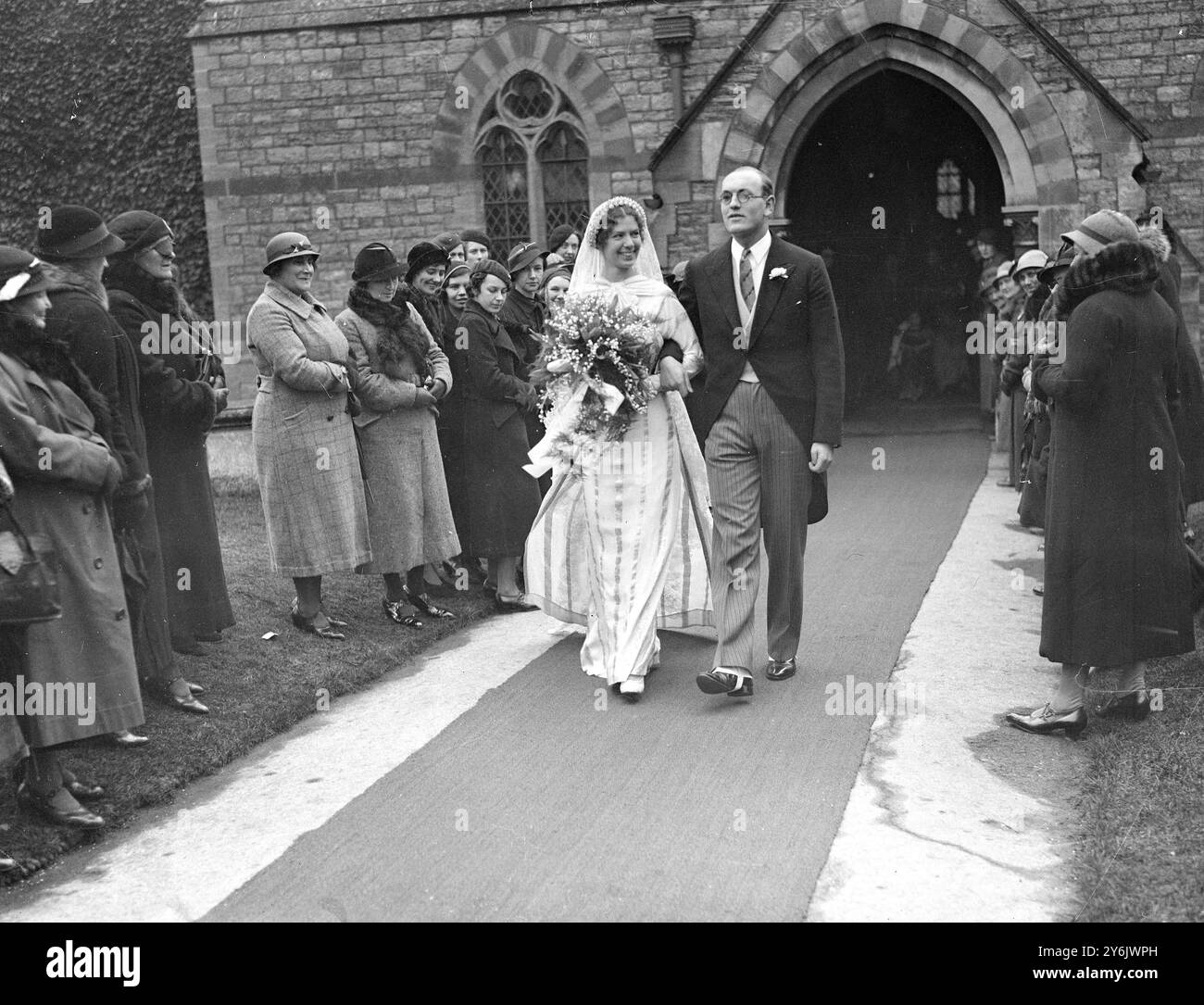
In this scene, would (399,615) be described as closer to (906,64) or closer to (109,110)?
(906,64)

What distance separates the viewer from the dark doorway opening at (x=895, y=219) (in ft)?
63.6

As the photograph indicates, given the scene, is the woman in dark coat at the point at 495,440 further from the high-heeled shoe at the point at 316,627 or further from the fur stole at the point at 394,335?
the high-heeled shoe at the point at 316,627

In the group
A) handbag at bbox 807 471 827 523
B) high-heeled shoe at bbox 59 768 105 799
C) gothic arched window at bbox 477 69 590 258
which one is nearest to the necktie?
handbag at bbox 807 471 827 523

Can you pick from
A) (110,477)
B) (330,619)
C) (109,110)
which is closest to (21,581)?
(110,477)

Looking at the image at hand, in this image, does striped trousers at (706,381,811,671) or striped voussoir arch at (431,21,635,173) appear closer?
striped trousers at (706,381,811,671)

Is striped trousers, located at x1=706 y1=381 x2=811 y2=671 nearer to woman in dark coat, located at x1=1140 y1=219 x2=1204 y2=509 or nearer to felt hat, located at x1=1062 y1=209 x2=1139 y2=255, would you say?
felt hat, located at x1=1062 y1=209 x2=1139 y2=255

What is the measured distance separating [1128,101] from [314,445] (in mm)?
10952

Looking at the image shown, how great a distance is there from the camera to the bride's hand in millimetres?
6711

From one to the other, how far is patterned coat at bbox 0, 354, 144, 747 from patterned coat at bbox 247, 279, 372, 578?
2250mm

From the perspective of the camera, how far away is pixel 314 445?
7.64 metres

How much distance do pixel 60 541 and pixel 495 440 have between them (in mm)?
3872

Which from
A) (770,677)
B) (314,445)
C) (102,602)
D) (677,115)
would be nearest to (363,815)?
(102,602)

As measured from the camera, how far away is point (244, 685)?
22.4 ft

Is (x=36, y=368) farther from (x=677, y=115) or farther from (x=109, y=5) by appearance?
(x=109, y=5)
